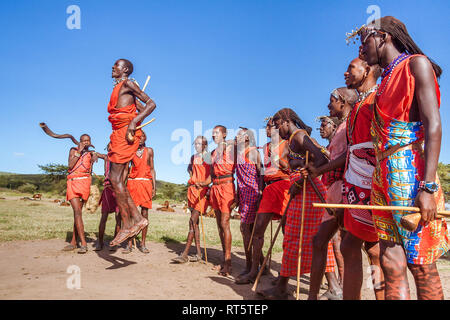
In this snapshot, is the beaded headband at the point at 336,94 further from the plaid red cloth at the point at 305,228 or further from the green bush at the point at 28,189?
the green bush at the point at 28,189

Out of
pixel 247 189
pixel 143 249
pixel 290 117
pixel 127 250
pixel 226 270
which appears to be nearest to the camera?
pixel 290 117

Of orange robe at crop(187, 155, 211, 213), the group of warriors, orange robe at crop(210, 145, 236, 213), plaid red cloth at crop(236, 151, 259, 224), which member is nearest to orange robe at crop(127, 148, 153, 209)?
orange robe at crop(187, 155, 211, 213)

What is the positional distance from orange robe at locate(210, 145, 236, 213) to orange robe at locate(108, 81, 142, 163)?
179 cm

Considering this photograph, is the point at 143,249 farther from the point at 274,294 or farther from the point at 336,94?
the point at 336,94

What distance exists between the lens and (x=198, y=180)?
688 cm

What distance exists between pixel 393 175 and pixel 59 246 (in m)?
6.94

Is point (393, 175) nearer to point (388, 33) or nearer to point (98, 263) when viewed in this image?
point (388, 33)

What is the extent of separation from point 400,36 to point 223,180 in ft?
14.0

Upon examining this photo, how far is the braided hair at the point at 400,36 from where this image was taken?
2180mm

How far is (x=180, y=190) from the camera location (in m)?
33.6

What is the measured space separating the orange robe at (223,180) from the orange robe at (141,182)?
1815mm

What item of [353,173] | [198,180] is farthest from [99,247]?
[353,173]

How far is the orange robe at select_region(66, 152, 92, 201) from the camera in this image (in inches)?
263

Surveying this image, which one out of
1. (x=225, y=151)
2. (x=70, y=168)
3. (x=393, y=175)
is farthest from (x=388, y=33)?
(x=70, y=168)
